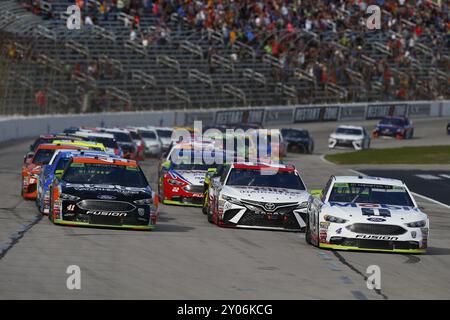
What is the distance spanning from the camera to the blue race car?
2059cm

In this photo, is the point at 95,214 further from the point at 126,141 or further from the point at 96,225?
the point at 126,141

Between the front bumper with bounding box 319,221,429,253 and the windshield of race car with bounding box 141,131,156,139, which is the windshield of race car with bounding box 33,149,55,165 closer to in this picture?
the front bumper with bounding box 319,221,429,253

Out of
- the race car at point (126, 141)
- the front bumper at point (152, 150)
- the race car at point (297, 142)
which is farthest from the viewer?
the race car at point (297, 142)

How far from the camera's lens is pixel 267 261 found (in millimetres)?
15633

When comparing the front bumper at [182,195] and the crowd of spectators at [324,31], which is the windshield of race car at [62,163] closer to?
the front bumper at [182,195]

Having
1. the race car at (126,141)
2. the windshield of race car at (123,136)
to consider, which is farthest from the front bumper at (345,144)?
the windshield of race car at (123,136)

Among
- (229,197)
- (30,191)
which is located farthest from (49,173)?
(229,197)

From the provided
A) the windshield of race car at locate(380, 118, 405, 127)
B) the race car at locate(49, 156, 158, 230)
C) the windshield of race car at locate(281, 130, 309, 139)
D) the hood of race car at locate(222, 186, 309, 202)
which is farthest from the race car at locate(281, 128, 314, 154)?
the race car at locate(49, 156, 158, 230)

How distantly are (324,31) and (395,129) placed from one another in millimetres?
7260

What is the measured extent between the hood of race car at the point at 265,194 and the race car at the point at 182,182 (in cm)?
358

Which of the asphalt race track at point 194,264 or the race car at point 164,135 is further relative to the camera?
the race car at point 164,135

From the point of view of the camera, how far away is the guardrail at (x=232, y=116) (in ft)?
162

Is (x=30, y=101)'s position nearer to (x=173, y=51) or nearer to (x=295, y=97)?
(x=173, y=51)

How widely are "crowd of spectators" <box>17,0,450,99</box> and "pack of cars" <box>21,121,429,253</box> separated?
32.6 metres
